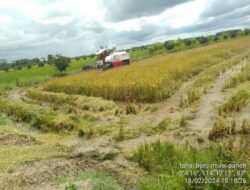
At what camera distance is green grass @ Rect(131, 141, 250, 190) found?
5762 millimetres

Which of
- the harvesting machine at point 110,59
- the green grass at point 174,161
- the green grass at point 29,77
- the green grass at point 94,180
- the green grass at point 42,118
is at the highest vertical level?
the harvesting machine at point 110,59

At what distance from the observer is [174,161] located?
24.3 feet

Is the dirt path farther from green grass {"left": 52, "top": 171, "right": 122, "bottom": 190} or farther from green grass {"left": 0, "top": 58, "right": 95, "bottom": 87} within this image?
green grass {"left": 0, "top": 58, "right": 95, "bottom": 87}

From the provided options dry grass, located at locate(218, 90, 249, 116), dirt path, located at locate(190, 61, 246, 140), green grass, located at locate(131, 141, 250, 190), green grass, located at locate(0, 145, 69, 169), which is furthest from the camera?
dry grass, located at locate(218, 90, 249, 116)

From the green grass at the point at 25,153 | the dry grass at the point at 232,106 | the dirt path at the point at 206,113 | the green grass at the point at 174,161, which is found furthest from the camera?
the dry grass at the point at 232,106

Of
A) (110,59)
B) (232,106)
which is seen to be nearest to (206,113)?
(232,106)

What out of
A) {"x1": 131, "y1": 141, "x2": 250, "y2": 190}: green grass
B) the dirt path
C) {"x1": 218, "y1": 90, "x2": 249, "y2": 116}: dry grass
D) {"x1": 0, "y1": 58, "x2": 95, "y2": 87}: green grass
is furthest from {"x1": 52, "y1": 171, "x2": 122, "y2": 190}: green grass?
{"x1": 0, "y1": 58, "x2": 95, "y2": 87}: green grass

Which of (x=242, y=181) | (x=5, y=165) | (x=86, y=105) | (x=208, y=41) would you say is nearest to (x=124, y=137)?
(x=5, y=165)

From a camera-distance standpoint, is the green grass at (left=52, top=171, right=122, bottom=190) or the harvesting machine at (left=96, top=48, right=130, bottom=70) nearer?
the green grass at (left=52, top=171, right=122, bottom=190)

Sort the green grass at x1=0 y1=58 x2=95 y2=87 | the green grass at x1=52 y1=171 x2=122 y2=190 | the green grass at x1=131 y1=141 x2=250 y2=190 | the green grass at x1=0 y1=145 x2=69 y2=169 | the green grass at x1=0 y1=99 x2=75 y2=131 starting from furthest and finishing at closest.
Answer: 1. the green grass at x1=0 y1=58 x2=95 y2=87
2. the green grass at x1=0 y1=99 x2=75 y2=131
3. the green grass at x1=0 y1=145 x2=69 y2=169
4. the green grass at x1=52 y1=171 x2=122 y2=190
5. the green grass at x1=131 y1=141 x2=250 y2=190

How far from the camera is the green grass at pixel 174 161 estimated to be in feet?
18.9

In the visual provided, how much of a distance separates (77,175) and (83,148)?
225 cm

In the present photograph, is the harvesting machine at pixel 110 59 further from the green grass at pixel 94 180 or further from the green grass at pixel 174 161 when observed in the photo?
the green grass at pixel 94 180

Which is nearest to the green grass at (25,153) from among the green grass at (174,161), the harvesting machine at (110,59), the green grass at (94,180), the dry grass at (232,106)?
the green grass at (94,180)
